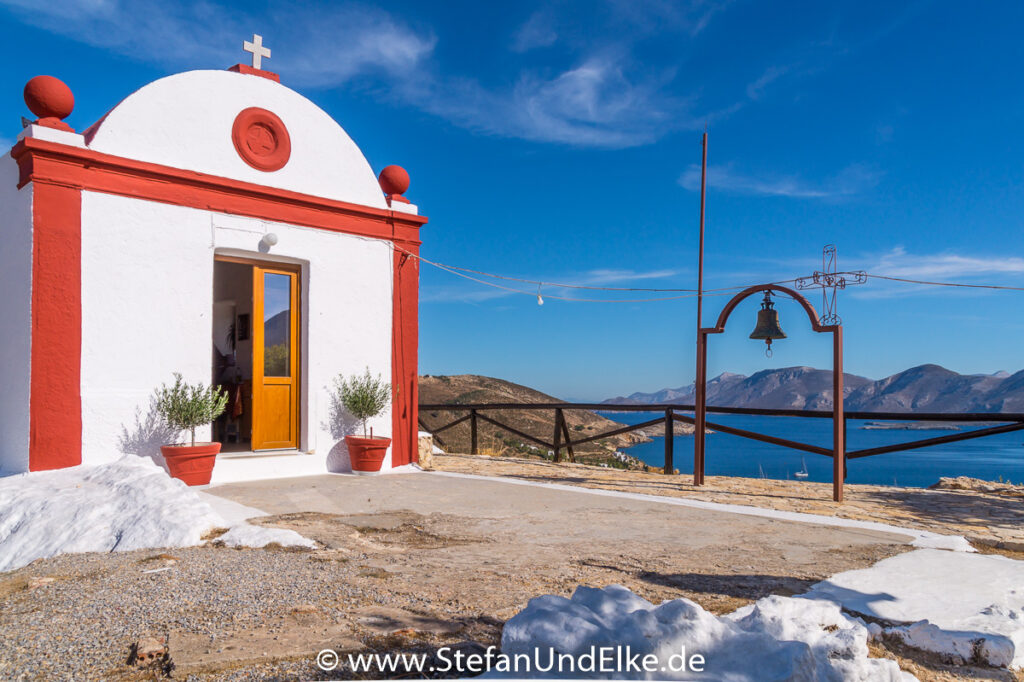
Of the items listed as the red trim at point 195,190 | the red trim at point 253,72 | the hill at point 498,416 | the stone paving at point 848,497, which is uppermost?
the red trim at point 253,72

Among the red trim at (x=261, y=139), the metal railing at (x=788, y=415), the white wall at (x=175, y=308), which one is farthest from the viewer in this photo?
the red trim at (x=261, y=139)

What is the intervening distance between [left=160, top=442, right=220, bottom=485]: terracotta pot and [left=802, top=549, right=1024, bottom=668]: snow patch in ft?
17.3

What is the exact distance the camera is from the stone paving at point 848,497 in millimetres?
5030

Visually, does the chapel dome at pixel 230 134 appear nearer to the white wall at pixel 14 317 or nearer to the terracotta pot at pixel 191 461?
the white wall at pixel 14 317

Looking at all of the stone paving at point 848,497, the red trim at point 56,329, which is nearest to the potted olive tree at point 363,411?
the stone paving at point 848,497

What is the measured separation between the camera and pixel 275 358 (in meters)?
7.43

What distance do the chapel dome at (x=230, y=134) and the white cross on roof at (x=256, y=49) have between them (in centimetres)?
43

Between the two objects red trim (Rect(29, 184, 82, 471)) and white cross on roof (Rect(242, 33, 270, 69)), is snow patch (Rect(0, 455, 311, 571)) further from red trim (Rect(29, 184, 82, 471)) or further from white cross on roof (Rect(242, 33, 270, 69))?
white cross on roof (Rect(242, 33, 270, 69))

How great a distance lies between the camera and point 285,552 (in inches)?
147

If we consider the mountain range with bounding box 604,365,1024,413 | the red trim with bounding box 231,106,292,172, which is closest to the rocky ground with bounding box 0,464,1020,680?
the red trim with bounding box 231,106,292,172

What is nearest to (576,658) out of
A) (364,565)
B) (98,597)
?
(364,565)

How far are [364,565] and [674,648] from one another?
1.92 m

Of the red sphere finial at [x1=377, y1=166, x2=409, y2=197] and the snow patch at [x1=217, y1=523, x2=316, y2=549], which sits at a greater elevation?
the red sphere finial at [x1=377, y1=166, x2=409, y2=197]

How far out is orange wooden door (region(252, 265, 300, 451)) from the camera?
7.24 meters
